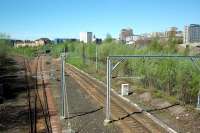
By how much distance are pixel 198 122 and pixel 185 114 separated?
4.75ft

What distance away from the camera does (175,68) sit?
2127cm

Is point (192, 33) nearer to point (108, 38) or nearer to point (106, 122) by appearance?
point (108, 38)

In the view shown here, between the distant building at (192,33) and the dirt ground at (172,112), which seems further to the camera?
the distant building at (192,33)

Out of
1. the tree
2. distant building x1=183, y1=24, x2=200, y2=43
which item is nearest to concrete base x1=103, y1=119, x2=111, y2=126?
the tree

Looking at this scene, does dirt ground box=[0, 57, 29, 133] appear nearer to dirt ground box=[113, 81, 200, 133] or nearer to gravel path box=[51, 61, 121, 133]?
gravel path box=[51, 61, 121, 133]

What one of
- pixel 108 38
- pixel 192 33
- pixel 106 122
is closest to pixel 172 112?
pixel 106 122

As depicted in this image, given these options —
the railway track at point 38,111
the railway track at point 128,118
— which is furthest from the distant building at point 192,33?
the railway track at point 128,118

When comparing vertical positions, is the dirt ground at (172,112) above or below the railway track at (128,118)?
above

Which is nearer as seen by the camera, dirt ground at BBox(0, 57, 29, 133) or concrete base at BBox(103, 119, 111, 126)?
concrete base at BBox(103, 119, 111, 126)

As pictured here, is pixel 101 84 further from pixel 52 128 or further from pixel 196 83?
pixel 52 128

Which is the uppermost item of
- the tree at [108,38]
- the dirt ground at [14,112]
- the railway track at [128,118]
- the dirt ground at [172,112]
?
the tree at [108,38]

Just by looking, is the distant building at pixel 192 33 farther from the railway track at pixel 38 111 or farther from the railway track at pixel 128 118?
the railway track at pixel 128 118

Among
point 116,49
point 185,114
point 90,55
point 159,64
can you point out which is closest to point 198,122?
point 185,114

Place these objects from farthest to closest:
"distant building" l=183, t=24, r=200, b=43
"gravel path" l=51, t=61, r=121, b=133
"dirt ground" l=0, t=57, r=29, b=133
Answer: "distant building" l=183, t=24, r=200, b=43
"dirt ground" l=0, t=57, r=29, b=133
"gravel path" l=51, t=61, r=121, b=133
